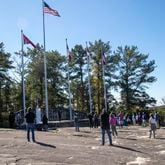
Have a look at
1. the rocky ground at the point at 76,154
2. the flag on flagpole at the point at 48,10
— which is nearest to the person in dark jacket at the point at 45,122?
the flag on flagpole at the point at 48,10

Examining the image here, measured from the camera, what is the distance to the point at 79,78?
81.0 metres

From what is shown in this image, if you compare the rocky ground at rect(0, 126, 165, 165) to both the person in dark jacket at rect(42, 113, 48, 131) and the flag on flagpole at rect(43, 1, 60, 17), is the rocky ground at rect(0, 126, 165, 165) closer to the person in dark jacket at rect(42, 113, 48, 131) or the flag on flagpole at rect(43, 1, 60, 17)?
the person in dark jacket at rect(42, 113, 48, 131)

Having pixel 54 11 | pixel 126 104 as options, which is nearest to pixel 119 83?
pixel 126 104

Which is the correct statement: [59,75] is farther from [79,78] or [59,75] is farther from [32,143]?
[32,143]

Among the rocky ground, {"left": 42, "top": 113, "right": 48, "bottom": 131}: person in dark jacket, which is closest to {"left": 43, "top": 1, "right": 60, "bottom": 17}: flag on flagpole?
{"left": 42, "top": 113, "right": 48, "bottom": 131}: person in dark jacket

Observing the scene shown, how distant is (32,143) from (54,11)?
17.8 m

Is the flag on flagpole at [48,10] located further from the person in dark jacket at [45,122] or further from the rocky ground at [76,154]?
the rocky ground at [76,154]

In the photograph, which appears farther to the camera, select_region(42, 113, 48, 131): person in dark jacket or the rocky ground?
select_region(42, 113, 48, 131): person in dark jacket

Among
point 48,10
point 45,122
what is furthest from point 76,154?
point 48,10

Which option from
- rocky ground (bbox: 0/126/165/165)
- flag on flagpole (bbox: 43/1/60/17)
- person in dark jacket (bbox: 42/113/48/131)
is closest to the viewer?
rocky ground (bbox: 0/126/165/165)

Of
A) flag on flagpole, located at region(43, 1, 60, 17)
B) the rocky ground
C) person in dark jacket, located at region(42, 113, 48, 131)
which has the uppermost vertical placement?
flag on flagpole, located at region(43, 1, 60, 17)

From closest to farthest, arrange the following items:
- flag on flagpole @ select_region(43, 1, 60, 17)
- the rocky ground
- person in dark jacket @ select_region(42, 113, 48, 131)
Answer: the rocky ground < person in dark jacket @ select_region(42, 113, 48, 131) < flag on flagpole @ select_region(43, 1, 60, 17)

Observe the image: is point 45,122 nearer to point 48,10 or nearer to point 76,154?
point 48,10

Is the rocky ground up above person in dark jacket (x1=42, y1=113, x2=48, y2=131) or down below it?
below
